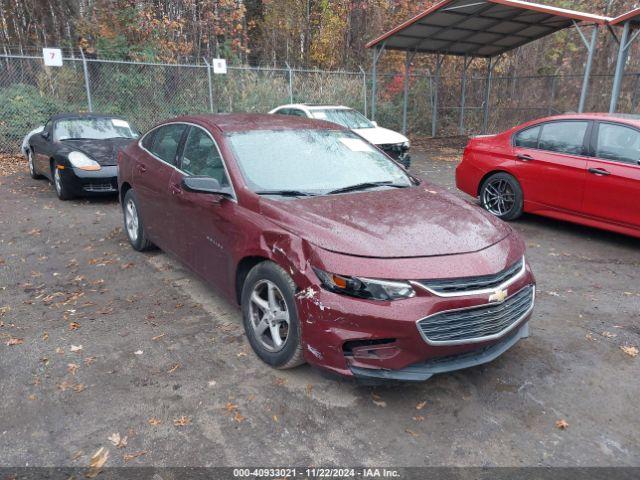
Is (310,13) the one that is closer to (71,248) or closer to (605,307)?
(71,248)

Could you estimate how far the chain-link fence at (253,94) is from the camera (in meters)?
12.9

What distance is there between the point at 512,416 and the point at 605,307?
7.00ft

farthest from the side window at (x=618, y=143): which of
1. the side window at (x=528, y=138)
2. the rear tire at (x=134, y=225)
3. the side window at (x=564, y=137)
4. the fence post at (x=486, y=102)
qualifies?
the fence post at (x=486, y=102)

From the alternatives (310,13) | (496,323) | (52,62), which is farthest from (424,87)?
(496,323)

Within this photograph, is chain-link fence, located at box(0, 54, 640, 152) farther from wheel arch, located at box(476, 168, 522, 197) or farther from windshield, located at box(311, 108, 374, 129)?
wheel arch, located at box(476, 168, 522, 197)

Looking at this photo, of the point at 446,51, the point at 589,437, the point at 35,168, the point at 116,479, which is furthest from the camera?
the point at 446,51

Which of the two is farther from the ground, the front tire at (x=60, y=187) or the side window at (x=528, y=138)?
the side window at (x=528, y=138)

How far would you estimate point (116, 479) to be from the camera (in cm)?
247

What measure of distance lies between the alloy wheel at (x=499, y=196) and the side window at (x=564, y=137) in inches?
29.8

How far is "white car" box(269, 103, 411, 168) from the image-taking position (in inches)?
418

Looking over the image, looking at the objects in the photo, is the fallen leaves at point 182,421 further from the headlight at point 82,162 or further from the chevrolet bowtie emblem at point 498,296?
the headlight at point 82,162

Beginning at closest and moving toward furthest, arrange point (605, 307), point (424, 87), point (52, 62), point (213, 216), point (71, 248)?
point (213, 216), point (605, 307), point (71, 248), point (52, 62), point (424, 87)

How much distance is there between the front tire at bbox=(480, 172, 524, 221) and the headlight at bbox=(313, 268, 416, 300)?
475cm

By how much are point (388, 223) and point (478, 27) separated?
14323 millimetres
